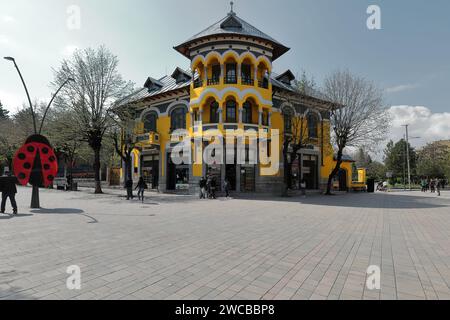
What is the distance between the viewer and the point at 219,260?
5.28 m

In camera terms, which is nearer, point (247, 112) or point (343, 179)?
point (247, 112)

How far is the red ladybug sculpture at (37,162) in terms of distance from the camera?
33.6 ft

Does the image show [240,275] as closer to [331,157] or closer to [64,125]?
[64,125]

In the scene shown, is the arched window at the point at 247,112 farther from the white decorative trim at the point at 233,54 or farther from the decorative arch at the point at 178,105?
the decorative arch at the point at 178,105

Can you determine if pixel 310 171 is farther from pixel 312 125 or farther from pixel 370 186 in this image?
pixel 370 186

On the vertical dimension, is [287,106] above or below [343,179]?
above

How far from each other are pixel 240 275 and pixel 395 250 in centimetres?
433

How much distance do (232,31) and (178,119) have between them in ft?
32.8

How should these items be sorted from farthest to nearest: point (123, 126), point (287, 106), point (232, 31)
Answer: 1. point (287, 106)
2. point (232, 31)
3. point (123, 126)

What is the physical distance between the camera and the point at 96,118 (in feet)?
73.6

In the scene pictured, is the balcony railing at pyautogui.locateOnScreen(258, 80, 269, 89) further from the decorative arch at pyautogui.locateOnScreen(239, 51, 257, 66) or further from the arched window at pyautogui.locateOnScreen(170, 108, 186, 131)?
the arched window at pyautogui.locateOnScreen(170, 108, 186, 131)

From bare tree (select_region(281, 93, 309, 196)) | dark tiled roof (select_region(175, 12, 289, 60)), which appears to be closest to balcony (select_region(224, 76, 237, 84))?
dark tiled roof (select_region(175, 12, 289, 60))

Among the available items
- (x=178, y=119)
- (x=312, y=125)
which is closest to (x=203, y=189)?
(x=178, y=119)
